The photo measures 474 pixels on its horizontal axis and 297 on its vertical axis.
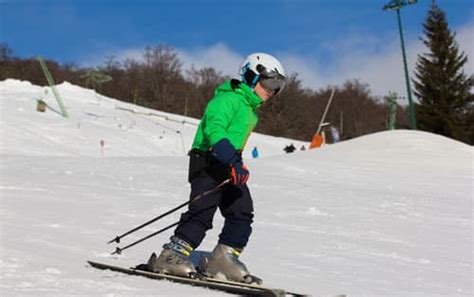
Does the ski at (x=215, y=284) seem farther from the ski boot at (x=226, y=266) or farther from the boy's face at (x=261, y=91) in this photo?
the boy's face at (x=261, y=91)

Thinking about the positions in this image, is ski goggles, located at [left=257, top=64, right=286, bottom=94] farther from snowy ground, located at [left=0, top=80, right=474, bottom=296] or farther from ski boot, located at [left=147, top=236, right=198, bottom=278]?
snowy ground, located at [left=0, top=80, right=474, bottom=296]

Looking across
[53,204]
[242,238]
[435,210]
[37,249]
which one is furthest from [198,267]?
[435,210]

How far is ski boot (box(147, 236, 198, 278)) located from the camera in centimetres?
357

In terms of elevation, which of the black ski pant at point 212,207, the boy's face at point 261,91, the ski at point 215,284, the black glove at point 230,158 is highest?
the boy's face at point 261,91

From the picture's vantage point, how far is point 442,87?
122 feet

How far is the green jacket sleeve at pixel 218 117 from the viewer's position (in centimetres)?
351

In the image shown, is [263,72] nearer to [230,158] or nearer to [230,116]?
[230,116]

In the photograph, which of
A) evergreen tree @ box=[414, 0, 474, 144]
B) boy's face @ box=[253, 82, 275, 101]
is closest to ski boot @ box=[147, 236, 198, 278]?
boy's face @ box=[253, 82, 275, 101]

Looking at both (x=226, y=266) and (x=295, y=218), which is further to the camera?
(x=295, y=218)

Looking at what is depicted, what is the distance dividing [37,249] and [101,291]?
132cm

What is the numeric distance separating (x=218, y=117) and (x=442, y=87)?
36.4m

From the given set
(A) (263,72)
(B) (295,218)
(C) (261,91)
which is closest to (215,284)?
(C) (261,91)

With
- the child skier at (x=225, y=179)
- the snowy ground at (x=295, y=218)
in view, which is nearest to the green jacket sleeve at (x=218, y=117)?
the child skier at (x=225, y=179)

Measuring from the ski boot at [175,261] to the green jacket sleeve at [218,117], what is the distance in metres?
0.71
